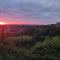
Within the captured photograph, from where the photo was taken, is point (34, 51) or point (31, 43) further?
point (31, 43)

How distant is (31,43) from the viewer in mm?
14156

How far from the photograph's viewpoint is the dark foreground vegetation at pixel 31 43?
11469 millimetres

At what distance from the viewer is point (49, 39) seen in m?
14.0

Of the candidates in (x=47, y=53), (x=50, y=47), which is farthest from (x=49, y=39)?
(x=47, y=53)

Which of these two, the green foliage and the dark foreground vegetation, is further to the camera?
the dark foreground vegetation

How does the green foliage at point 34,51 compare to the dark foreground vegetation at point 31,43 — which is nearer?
the green foliage at point 34,51

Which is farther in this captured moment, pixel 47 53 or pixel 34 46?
pixel 34 46

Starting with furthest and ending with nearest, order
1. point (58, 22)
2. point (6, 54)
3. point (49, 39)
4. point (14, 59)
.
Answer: point (58, 22) < point (49, 39) < point (6, 54) < point (14, 59)

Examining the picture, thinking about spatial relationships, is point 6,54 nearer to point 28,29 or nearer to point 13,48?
point 13,48

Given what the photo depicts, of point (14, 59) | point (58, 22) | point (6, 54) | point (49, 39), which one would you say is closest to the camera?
point (14, 59)

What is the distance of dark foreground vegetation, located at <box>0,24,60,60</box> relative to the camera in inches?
452

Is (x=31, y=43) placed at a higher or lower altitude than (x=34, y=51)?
higher

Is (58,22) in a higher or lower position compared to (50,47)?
higher

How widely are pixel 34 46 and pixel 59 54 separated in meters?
2.03
